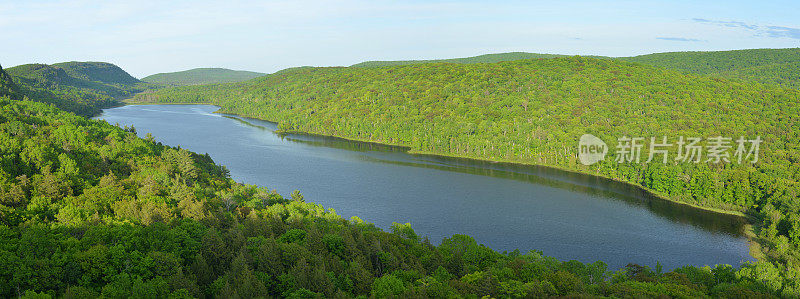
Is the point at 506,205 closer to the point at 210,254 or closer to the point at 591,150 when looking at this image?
the point at 591,150

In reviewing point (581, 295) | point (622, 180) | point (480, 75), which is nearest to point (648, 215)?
point (622, 180)

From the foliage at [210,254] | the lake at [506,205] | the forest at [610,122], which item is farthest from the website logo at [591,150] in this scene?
the foliage at [210,254]

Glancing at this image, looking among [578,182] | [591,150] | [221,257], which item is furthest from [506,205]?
[221,257]

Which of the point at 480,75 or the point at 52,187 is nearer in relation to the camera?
the point at 52,187

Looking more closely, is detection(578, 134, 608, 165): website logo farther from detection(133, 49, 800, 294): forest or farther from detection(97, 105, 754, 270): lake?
detection(97, 105, 754, 270): lake

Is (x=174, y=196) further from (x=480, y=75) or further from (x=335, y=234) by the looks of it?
(x=480, y=75)

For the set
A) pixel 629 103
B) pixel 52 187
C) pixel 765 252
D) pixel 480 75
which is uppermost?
pixel 480 75
